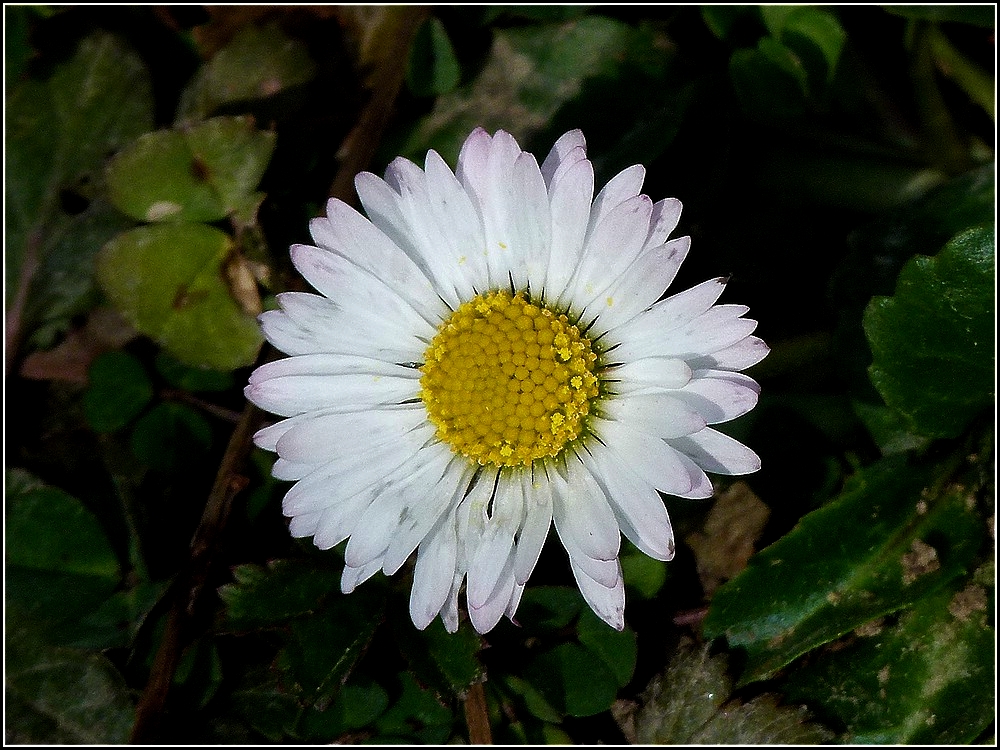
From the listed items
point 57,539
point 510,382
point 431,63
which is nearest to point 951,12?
point 431,63

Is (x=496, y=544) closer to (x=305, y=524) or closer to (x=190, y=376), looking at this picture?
(x=305, y=524)

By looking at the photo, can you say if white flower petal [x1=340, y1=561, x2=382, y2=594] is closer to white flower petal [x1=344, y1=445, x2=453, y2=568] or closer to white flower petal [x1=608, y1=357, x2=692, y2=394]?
white flower petal [x1=344, y1=445, x2=453, y2=568]

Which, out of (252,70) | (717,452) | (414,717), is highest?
(252,70)

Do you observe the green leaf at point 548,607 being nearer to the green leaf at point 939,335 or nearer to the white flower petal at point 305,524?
the white flower petal at point 305,524

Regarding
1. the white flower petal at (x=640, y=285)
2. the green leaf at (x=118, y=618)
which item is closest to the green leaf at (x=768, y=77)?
the white flower petal at (x=640, y=285)

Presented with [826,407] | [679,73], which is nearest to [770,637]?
[826,407]

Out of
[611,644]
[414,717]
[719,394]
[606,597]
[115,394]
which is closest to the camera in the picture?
[719,394]

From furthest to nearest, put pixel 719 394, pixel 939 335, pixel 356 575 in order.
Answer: pixel 939 335, pixel 356 575, pixel 719 394

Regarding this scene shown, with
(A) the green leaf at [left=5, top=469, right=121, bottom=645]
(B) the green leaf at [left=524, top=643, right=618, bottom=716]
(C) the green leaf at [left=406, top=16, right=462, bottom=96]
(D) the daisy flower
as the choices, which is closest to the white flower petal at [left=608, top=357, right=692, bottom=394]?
(D) the daisy flower
